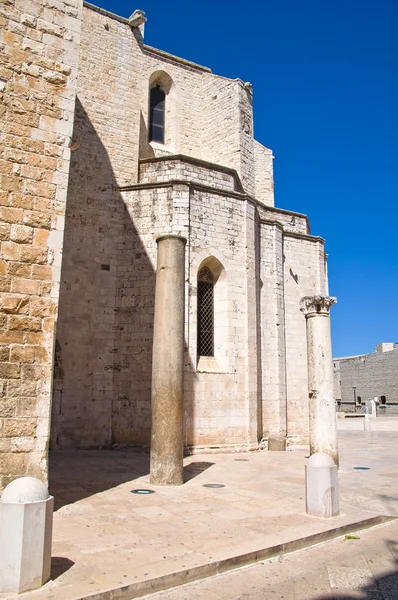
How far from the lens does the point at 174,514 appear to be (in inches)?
233

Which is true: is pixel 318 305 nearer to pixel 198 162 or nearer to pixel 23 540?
pixel 198 162

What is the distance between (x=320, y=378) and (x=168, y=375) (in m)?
3.19

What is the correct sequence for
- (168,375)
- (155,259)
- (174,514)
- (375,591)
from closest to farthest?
(375,591) < (174,514) < (168,375) < (155,259)

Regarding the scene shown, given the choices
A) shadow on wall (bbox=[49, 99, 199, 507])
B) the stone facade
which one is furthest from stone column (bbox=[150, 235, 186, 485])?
shadow on wall (bbox=[49, 99, 199, 507])

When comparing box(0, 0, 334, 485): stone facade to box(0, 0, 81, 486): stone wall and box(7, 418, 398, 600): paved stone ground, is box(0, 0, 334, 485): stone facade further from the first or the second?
box(0, 0, 81, 486): stone wall

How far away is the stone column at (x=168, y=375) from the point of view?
25.7 feet

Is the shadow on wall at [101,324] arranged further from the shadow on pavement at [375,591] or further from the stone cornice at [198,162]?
the shadow on pavement at [375,591]

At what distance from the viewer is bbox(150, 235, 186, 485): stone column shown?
25.7ft

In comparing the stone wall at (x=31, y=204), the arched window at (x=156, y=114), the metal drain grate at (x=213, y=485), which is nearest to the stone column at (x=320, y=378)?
the metal drain grate at (x=213, y=485)

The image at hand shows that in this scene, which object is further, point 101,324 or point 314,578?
point 101,324

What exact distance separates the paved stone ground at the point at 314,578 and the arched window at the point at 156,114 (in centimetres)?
1487

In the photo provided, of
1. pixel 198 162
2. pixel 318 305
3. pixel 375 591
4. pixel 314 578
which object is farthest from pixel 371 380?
pixel 375 591

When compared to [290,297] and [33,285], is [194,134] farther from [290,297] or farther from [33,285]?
[33,285]

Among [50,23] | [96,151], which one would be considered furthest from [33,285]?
[96,151]
